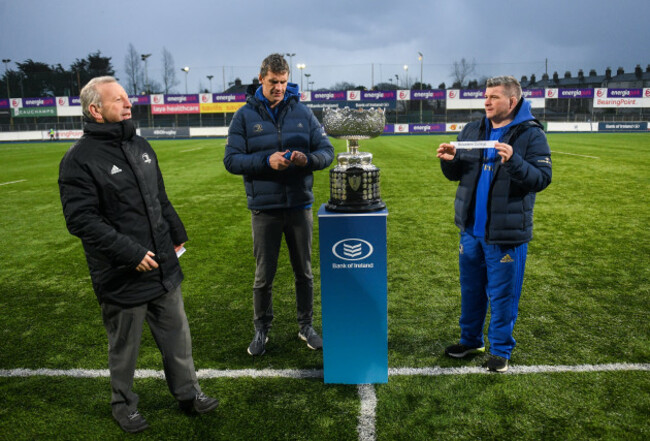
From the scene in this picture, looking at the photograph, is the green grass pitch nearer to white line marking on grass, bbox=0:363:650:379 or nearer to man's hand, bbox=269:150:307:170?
white line marking on grass, bbox=0:363:650:379

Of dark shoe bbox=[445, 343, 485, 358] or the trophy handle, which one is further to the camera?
dark shoe bbox=[445, 343, 485, 358]

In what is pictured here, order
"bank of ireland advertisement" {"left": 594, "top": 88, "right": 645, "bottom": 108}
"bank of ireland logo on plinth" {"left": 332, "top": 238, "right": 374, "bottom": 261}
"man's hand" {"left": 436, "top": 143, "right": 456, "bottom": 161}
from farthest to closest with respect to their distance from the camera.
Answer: "bank of ireland advertisement" {"left": 594, "top": 88, "right": 645, "bottom": 108}
"man's hand" {"left": 436, "top": 143, "right": 456, "bottom": 161}
"bank of ireland logo on plinth" {"left": 332, "top": 238, "right": 374, "bottom": 261}

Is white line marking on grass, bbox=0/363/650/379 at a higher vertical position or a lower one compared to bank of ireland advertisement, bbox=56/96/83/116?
lower

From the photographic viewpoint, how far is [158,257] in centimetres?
242

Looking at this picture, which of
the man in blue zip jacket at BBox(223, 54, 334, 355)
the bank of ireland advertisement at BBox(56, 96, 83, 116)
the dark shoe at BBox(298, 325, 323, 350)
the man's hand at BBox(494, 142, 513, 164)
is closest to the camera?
the man's hand at BBox(494, 142, 513, 164)

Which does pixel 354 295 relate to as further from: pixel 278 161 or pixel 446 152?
pixel 446 152

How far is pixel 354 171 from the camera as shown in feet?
8.46

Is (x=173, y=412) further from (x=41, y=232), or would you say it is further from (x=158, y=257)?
(x=41, y=232)

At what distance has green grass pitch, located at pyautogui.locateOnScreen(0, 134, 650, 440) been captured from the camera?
8.25 feet

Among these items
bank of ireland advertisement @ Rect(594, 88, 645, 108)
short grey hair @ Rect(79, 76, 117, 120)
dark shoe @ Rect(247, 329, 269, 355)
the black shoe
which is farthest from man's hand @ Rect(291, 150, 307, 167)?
bank of ireland advertisement @ Rect(594, 88, 645, 108)

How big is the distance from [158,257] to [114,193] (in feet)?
1.30

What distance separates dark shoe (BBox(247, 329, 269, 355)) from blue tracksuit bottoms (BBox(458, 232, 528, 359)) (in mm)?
1393

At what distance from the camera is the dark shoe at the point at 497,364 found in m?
3.00

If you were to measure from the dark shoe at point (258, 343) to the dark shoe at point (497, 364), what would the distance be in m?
1.52
